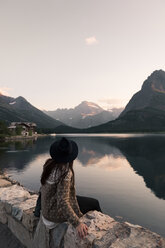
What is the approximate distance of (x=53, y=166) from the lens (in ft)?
14.2

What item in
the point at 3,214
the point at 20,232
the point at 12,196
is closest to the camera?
the point at 20,232

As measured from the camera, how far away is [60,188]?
4.06m

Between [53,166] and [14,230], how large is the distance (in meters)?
3.97

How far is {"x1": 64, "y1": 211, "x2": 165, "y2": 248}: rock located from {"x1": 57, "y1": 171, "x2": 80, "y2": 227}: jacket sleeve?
480mm

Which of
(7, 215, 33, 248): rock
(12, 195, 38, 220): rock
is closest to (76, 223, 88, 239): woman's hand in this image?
(7, 215, 33, 248): rock

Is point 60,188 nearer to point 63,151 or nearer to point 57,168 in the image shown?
point 57,168

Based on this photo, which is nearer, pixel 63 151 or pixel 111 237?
pixel 111 237

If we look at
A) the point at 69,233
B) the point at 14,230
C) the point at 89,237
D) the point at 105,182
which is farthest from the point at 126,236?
the point at 105,182

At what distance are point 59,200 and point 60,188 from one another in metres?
0.25

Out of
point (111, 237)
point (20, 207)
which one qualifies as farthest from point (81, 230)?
point (20, 207)

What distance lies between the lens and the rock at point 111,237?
3740mm

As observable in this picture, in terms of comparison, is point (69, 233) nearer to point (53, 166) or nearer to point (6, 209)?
point (53, 166)

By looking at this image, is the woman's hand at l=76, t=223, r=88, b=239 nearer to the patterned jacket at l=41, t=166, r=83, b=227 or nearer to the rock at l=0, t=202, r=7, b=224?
the patterned jacket at l=41, t=166, r=83, b=227

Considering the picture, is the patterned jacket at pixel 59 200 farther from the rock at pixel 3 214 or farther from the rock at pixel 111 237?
the rock at pixel 3 214
